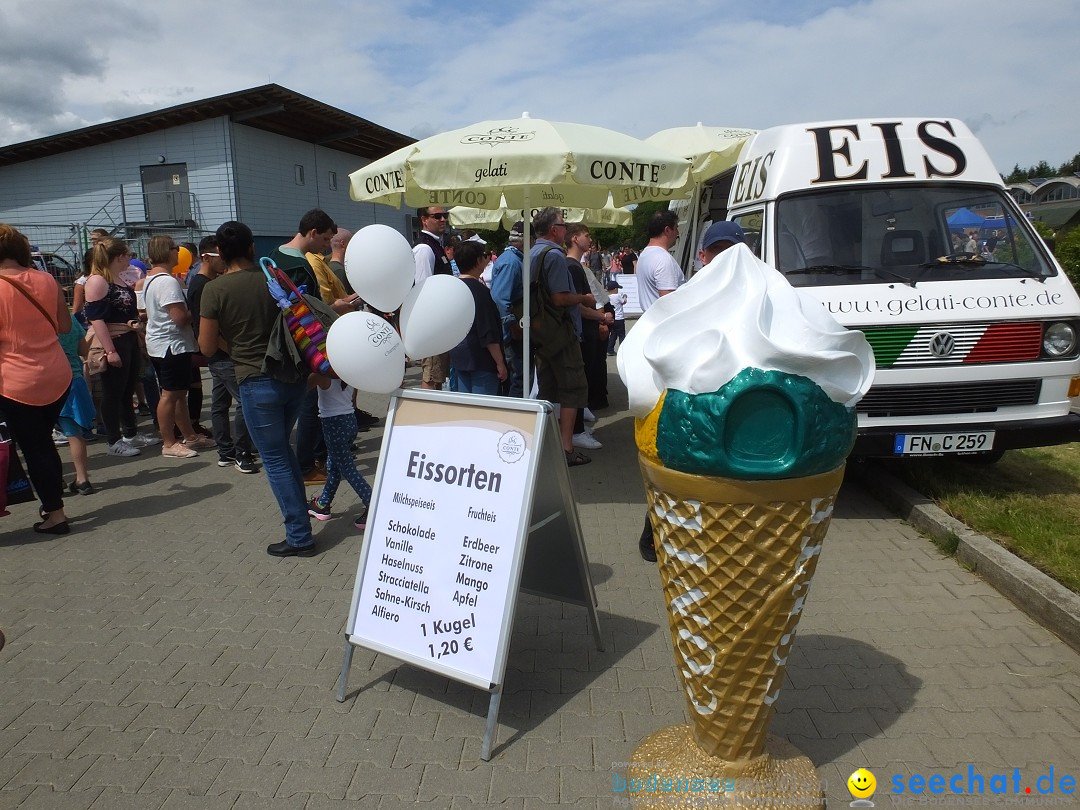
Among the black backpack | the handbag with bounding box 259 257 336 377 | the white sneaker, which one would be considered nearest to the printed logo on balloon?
the handbag with bounding box 259 257 336 377

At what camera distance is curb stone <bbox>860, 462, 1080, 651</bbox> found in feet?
11.7

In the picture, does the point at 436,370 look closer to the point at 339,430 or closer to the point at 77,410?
the point at 339,430

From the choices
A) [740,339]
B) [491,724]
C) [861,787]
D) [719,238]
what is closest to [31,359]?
[491,724]

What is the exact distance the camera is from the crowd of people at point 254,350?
4.53m

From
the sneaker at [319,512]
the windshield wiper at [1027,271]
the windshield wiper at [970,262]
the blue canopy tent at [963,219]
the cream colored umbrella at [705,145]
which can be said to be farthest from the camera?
the cream colored umbrella at [705,145]

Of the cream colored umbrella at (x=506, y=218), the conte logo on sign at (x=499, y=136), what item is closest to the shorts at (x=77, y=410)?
the conte logo on sign at (x=499, y=136)

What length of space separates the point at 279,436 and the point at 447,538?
6.49 feet

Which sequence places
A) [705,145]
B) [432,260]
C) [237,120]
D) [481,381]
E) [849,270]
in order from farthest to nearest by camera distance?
1. [237,120]
2. [705,145]
3. [432,260]
4. [481,381]
5. [849,270]

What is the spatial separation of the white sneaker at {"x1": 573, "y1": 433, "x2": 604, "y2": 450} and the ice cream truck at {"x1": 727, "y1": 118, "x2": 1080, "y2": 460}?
254 centimetres

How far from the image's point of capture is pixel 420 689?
3.34 metres

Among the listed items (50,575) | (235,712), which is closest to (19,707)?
(235,712)

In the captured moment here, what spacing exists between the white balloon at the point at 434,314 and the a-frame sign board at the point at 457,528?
334 millimetres

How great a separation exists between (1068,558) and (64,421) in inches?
284

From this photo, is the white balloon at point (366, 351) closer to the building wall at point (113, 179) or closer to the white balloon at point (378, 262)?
the white balloon at point (378, 262)
